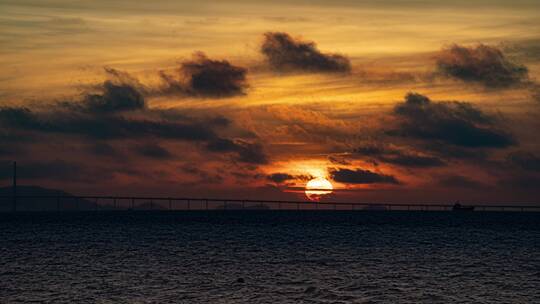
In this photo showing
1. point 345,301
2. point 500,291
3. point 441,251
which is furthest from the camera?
point 441,251

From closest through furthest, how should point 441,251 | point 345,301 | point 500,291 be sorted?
point 345,301 → point 500,291 → point 441,251

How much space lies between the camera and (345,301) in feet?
203

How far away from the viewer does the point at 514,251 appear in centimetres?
12294

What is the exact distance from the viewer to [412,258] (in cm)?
10488

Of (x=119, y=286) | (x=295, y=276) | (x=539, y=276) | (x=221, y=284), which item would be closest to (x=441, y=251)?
(x=539, y=276)

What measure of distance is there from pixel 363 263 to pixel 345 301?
1357 inches

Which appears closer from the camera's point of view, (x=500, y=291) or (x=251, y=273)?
(x=500, y=291)

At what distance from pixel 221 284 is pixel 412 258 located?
40.4 metres

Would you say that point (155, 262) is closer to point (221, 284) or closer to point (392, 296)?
point (221, 284)

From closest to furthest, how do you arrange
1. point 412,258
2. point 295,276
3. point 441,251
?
point 295,276 → point 412,258 → point 441,251

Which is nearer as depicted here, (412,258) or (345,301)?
(345,301)

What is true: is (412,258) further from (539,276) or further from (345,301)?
(345,301)

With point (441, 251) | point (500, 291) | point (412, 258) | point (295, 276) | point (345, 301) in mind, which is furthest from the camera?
point (441, 251)

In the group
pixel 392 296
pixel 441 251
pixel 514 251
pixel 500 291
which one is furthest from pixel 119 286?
pixel 514 251
